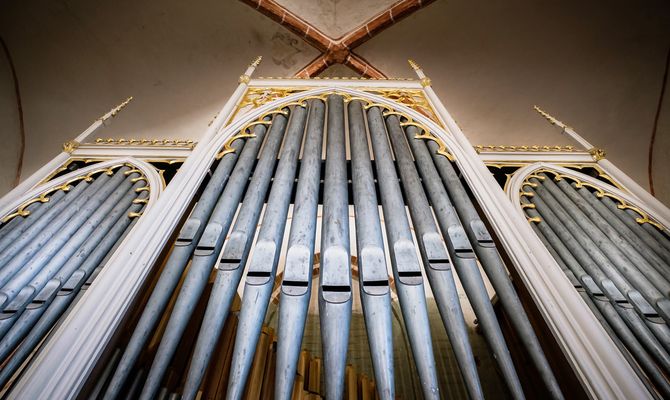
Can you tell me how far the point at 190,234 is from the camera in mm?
1553

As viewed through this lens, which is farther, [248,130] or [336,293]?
[248,130]

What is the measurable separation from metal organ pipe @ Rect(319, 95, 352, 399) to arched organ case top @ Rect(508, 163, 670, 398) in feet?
4.06

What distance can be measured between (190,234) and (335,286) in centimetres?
79

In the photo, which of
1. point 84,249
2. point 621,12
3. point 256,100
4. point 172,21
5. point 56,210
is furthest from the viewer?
point 172,21

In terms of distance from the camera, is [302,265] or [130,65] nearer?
[302,265]

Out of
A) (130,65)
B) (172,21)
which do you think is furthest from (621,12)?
(130,65)

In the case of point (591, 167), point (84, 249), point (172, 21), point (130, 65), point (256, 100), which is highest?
point (172, 21)

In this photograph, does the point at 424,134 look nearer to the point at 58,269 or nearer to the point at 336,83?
the point at 336,83

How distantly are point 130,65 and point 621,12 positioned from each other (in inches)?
268

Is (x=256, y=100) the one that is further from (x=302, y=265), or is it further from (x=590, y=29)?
(x=590, y=29)

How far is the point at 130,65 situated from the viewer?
4.79m

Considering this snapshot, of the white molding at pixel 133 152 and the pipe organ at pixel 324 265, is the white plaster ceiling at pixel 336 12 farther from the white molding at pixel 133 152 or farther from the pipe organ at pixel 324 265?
the white molding at pixel 133 152

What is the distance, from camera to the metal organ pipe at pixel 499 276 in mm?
1154

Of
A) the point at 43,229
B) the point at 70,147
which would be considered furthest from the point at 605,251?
the point at 70,147
